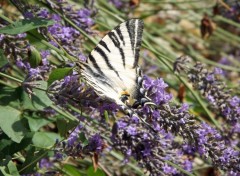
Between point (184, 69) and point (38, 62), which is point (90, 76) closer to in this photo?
point (38, 62)

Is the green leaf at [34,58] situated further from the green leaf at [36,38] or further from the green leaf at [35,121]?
the green leaf at [35,121]

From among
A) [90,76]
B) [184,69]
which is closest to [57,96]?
[90,76]

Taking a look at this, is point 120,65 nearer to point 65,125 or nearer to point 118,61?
point 118,61

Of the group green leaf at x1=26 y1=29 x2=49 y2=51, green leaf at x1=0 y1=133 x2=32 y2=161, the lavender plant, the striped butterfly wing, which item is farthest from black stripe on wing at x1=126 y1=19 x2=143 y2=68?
green leaf at x1=0 y1=133 x2=32 y2=161

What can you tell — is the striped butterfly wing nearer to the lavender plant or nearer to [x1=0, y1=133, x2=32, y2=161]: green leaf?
the lavender plant

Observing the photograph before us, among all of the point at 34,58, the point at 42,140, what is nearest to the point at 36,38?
the point at 34,58

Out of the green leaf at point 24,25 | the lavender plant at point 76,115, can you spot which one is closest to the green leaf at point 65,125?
the lavender plant at point 76,115
